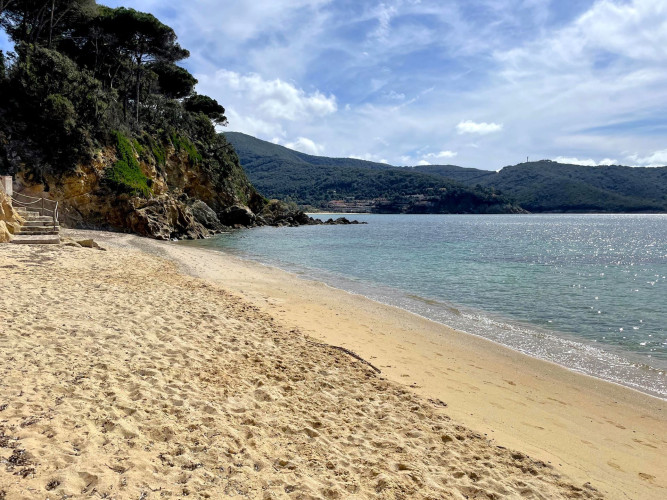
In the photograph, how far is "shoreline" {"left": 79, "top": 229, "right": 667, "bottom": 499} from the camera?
15.7 feet

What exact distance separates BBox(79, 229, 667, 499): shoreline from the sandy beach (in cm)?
3

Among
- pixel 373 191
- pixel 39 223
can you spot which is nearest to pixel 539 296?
pixel 39 223

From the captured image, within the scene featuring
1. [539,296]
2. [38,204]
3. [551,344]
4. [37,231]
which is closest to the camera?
[551,344]

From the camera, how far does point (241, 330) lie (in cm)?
831

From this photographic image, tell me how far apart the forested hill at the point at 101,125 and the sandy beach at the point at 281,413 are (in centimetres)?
2090

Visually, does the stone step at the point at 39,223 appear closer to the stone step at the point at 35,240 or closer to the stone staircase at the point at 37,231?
the stone staircase at the point at 37,231

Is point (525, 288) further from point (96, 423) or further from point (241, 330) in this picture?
point (96, 423)

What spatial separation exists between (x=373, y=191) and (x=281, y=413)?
586ft

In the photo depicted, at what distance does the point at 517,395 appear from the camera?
667cm

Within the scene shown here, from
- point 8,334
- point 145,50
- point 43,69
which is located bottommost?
point 8,334

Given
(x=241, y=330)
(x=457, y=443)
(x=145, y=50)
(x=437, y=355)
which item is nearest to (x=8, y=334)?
(x=241, y=330)

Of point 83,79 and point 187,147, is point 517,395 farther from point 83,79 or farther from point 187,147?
point 187,147

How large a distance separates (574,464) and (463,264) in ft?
64.4

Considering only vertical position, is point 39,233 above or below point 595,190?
below
